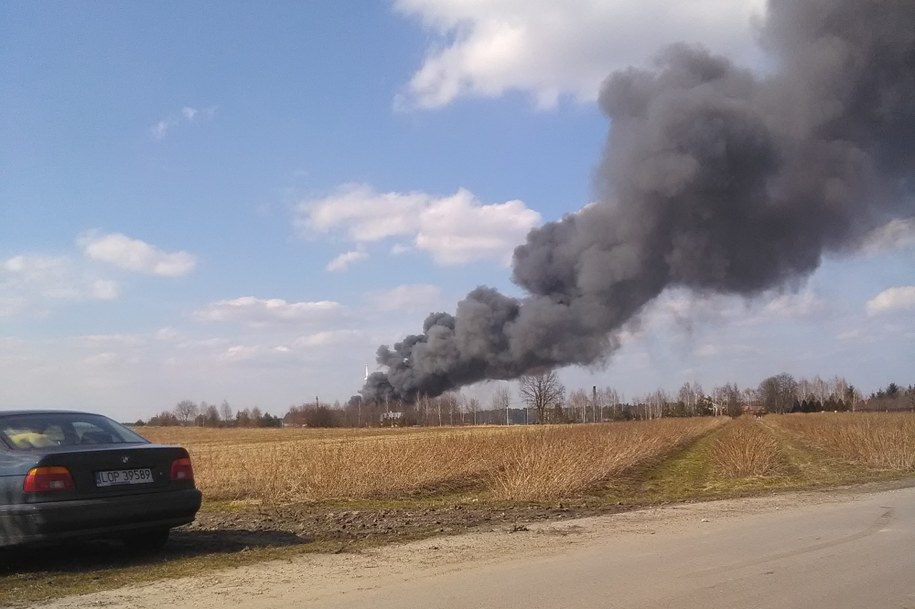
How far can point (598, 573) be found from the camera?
278 inches

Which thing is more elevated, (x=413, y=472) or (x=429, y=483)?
(x=413, y=472)

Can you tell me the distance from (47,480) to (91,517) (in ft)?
1.66

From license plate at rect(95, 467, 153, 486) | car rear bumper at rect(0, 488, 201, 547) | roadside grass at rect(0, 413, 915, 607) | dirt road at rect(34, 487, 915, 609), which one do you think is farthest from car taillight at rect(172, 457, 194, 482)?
dirt road at rect(34, 487, 915, 609)

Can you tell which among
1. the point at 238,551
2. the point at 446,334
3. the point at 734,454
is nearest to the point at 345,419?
the point at 446,334

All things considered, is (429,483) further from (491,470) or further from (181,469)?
(181,469)

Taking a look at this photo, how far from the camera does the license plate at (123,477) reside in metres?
7.53

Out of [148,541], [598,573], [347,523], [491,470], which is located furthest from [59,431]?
[491,470]

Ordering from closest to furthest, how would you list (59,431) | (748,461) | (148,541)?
(59,431), (148,541), (748,461)

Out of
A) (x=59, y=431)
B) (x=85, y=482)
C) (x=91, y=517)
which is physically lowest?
(x=91, y=517)

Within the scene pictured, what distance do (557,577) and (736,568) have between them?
5.38ft

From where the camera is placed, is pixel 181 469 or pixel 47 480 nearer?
pixel 47 480

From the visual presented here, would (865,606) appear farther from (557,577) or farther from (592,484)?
(592,484)

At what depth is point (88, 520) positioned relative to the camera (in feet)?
23.9

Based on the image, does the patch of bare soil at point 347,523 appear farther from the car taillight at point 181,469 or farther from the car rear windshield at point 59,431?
the car rear windshield at point 59,431
